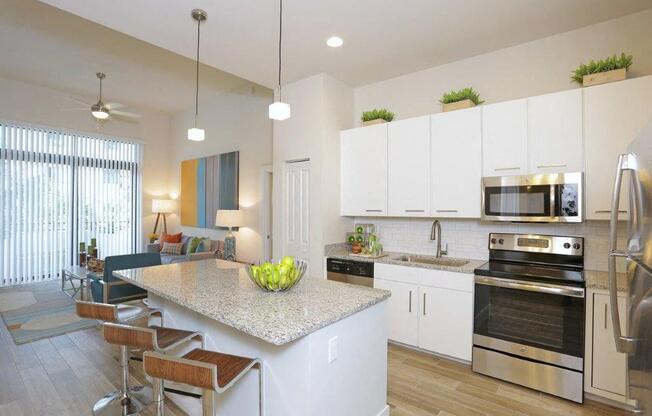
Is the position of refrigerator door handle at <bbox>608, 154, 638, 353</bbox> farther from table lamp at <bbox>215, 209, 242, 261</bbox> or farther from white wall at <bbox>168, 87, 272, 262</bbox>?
table lamp at <bbox>215, 209, 242, 261</bbox>

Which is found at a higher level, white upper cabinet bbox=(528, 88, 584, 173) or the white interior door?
white upper cabinet bbox=(528, 88, 584, 173)

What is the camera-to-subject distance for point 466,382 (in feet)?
8.76

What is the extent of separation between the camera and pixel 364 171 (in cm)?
380

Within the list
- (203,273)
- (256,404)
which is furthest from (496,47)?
(256,404)

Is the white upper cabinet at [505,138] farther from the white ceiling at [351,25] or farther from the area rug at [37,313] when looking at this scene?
the area rug at [37,313]

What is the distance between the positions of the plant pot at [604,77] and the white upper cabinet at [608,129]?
48 millimetres

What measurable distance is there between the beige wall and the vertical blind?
5.99m

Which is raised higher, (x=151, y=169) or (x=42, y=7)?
(x=42, y=7)

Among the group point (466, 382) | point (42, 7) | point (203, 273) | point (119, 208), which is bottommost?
point (466, 382)

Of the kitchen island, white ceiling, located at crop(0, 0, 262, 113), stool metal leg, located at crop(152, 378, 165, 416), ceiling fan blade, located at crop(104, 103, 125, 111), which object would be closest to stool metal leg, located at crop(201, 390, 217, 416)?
the kitchen island

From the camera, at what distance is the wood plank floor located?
231 cm

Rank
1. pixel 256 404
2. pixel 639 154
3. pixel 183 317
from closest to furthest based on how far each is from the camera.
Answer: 1. pixel 639 154
2. pixel 256 404
3. pixel 183 317

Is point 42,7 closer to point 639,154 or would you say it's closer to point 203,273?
point 203,273

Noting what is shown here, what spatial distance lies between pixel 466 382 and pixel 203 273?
2294mm
